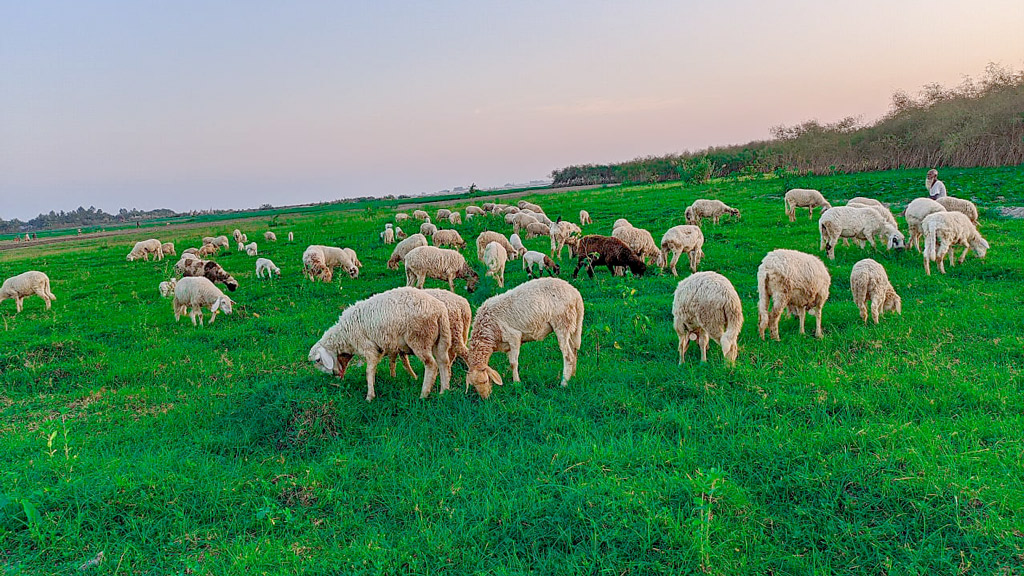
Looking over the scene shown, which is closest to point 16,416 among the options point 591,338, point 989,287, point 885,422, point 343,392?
point 343,392

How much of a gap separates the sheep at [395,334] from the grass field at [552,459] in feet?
1.01

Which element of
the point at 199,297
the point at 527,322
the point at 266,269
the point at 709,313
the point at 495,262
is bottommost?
the point at 709,313

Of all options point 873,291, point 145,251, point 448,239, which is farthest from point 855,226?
point 145,251

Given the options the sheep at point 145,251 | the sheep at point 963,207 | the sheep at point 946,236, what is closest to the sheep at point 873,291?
the sheep at point 946,236

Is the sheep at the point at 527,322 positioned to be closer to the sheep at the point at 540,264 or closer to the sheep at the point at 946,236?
the sheep at the point at 540,264

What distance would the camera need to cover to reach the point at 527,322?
677 cm

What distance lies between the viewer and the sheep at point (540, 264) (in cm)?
1431

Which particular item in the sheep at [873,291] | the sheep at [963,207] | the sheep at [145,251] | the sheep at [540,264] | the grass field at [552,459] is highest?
the sheep at [145,251]

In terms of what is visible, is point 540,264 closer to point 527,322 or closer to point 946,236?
point 527,322

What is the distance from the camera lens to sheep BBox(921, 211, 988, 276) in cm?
1124

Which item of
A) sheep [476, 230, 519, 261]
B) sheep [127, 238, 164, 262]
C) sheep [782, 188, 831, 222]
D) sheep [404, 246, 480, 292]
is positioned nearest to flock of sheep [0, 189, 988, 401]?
sheep [404, 246, 480, 292]

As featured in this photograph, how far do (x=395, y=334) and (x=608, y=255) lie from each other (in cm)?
850

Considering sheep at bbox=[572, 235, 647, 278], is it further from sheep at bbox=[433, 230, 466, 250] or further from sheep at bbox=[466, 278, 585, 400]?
sheep at bbox=[433, 230, 466, 250]

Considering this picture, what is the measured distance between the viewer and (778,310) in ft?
25.3
